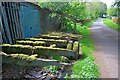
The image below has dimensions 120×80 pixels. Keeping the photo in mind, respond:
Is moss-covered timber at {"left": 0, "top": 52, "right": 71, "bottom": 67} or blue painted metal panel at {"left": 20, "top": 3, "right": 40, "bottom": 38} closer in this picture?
moss-covered timber at {"left": 0, "top": 52, "right": 71, "bottom": 67}

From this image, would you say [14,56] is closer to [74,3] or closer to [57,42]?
[57,42]

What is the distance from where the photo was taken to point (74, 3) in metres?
23.1

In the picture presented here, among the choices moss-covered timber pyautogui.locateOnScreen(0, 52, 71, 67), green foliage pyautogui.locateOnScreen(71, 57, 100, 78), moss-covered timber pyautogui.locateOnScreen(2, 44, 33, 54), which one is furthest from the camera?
moss-covered timber pyautogui.locateOnScreen(2, 44, 33, 54)

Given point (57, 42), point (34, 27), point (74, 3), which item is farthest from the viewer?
point (74, 3)

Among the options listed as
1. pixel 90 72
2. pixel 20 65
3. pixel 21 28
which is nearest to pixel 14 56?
pixel 20 65

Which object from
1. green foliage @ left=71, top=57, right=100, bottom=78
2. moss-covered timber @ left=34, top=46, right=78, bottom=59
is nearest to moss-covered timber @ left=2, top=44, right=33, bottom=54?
moss-covered timber @ left=34, top=46, right=78, bottom=59

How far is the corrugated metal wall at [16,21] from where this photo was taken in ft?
32.3

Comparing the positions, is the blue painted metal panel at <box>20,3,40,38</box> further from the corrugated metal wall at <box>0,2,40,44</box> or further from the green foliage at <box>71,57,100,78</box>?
the green foliage at <box>71,57,100,78</box>

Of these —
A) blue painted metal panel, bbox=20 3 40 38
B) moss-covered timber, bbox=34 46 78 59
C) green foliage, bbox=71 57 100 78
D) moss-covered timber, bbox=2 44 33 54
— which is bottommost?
green foliage, bbox=71 57 100 78

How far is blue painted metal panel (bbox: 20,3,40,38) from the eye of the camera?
41.0 feet

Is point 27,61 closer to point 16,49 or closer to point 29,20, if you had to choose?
point 16,49

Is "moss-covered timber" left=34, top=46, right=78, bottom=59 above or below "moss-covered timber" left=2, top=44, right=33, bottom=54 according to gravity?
below

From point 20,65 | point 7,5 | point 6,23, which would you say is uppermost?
point 7,5

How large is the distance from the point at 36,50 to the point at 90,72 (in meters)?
2.13
